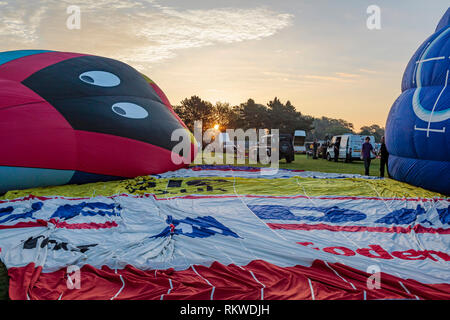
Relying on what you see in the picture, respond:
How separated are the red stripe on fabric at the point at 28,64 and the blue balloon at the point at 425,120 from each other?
660 centimetres

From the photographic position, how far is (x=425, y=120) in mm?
5176

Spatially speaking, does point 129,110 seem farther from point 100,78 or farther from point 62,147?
point 62,147

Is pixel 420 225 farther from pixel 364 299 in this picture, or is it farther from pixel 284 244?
pixel 364 299

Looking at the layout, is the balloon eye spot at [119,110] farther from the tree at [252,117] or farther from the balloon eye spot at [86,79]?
the tree at [252,117]

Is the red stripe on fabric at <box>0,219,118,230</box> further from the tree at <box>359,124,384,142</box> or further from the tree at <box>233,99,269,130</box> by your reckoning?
the tree at <box>233,99,269,130</box>

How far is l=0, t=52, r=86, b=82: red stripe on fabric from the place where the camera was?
587cm

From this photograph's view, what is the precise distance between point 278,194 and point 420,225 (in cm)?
185

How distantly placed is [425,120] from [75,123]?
5.78m

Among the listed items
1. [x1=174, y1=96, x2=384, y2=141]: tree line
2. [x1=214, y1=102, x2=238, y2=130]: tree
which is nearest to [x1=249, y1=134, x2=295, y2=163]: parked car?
Result: [x1=174, y1=96, x2=384, y2=141]: tree line

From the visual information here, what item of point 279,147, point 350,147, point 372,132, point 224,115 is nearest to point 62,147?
point 279,147

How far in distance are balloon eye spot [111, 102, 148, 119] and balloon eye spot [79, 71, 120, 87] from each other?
1.87 feet

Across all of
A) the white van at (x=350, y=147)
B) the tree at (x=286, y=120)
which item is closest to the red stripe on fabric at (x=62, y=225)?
the white van at (x=350, y=147)
